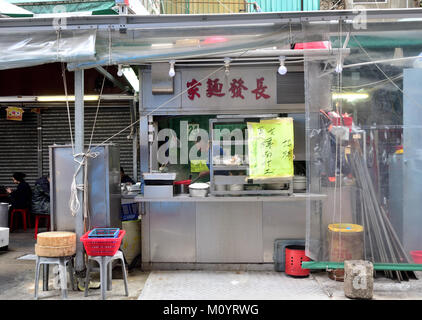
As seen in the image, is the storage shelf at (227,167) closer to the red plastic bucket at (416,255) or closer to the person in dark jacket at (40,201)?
the red plastic bucket at (416,255)

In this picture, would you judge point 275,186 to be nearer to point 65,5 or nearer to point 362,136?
point 362,136

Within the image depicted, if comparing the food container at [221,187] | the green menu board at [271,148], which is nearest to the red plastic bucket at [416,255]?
the green menu board at [271,148]

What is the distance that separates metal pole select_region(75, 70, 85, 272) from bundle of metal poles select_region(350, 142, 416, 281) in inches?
152

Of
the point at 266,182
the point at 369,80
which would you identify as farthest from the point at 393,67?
the point at 266,182

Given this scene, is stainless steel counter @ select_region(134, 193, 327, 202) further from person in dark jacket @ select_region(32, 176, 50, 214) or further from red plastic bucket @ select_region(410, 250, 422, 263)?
person in dark jacket @ select_region(32, 176, 50, 214)

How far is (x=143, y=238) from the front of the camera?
6.83 m

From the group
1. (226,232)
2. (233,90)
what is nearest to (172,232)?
(226,232)

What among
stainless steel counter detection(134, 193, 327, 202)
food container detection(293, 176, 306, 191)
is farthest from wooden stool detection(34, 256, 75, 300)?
food container detection(293, 176, 306, 191)

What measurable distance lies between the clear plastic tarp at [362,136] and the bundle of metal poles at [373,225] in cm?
1

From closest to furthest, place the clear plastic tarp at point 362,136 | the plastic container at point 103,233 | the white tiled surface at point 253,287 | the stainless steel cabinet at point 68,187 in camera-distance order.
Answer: the clear plastic tarp at point 362,136 → the plastic container at point 103,233 → the white tiled surface at point 253,287 → the stainless steel cabinet at point 68,187

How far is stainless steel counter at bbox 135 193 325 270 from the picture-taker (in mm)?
6798

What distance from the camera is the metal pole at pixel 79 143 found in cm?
557

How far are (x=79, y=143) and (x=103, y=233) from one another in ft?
4.41
